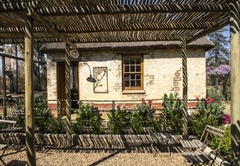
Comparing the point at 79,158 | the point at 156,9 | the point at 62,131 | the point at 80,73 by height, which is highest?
the point at 156,9

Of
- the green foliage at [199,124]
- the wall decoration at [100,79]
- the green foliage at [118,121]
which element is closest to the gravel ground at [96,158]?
the green foliage at [118,121]

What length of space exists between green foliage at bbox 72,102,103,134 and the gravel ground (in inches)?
29.7

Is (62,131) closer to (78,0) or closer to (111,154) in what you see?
(111,154)

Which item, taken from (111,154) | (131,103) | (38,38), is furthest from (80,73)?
(111,154)

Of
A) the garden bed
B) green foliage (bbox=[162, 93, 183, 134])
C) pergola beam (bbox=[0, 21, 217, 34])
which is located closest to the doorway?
the garden bed

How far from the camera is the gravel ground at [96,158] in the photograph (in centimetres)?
459

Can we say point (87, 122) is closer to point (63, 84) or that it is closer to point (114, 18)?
point (114, 18)

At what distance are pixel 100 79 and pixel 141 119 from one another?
3920 millimetres

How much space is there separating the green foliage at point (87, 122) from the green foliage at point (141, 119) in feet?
3.56

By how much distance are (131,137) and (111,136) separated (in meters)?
0.60

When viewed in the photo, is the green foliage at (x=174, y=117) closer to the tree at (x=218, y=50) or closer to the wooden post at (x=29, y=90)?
the wooden post at (x=29, y=90)

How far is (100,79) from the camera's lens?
949 cm

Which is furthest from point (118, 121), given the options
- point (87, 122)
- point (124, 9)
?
point (124, 9)

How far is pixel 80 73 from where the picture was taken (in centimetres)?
954
